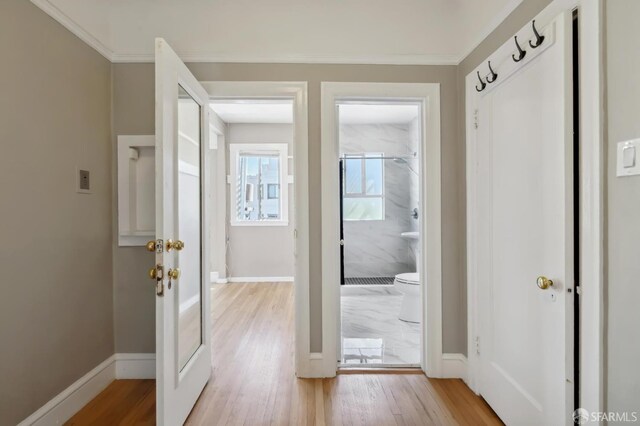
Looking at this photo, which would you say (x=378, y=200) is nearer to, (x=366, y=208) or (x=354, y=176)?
(x=366, y=208)

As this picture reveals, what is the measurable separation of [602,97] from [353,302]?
3305 millimetres

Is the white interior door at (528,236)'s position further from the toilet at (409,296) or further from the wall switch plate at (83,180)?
the wall switch plate at (83,180)

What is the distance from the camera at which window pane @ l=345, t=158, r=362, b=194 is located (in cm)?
514

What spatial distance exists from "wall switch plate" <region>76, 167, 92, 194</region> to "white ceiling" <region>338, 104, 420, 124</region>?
3.10m

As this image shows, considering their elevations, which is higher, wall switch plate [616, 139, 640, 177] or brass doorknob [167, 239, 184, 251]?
wall switch plate [616, 139, 640, 177]

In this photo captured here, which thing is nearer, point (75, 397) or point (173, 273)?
point (173, 273)

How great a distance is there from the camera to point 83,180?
6.24 ft

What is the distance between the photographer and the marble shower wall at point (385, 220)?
512 centimetres

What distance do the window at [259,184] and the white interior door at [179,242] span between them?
9.41 ft

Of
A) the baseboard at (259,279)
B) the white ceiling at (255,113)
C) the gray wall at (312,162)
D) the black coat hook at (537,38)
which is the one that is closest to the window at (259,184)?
the white ceiling at (255,113)

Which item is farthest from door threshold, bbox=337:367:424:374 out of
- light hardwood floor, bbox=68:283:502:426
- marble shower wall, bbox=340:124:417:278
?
marble shower wall, bbox=340:124:417:278

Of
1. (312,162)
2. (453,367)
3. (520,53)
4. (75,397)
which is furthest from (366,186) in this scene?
(75,397)

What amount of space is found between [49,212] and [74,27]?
1083 mm

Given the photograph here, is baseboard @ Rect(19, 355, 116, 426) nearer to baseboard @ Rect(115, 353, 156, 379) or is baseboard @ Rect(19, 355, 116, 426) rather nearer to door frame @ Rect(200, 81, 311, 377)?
baseboard @ Rect(115, 353, 156, 379)
